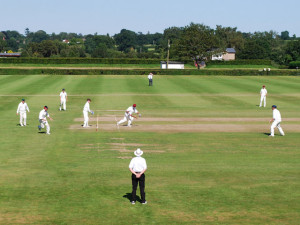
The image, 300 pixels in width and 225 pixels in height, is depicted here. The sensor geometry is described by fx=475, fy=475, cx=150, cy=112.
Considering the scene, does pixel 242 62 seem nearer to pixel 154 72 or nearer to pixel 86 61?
pixel 86 61

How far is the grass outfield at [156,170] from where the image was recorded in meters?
14.6

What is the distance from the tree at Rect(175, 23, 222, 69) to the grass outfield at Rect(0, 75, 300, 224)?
88107mm

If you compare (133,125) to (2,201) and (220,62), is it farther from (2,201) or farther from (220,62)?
(220,62)

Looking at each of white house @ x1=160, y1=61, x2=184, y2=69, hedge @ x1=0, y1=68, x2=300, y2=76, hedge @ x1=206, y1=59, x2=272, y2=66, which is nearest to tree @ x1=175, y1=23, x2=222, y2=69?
white house @ x1=160, y1=61, x2=184, y2=69

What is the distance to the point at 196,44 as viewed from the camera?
429 feet

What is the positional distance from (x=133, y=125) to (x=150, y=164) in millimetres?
12497

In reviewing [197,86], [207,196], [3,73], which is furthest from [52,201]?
[3,73]

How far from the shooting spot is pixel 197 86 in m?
67.8

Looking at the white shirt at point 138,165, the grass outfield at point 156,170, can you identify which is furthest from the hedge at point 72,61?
the white shirt at point 138,165

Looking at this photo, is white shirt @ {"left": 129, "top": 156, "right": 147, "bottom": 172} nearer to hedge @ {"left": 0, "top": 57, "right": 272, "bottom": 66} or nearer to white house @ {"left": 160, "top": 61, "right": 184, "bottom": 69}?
hedge @ {"left": 0, "top": 57, "right": 272, "bottom": 66}

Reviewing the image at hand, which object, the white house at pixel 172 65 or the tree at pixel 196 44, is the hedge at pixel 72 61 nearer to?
the white house at pixel 172 65

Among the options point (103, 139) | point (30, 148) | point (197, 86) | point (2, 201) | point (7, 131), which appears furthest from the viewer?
point (197, 86)

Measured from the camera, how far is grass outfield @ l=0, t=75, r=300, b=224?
14.6 meters

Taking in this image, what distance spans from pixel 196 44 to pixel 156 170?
113 m
